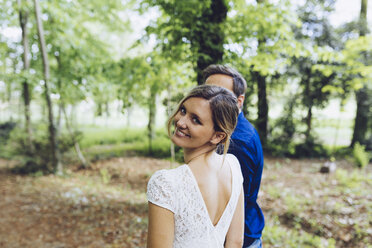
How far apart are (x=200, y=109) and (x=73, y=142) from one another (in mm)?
9596

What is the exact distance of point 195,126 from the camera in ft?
3.91

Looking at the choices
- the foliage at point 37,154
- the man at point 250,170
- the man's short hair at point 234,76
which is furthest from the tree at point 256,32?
the foliage at point 37,154

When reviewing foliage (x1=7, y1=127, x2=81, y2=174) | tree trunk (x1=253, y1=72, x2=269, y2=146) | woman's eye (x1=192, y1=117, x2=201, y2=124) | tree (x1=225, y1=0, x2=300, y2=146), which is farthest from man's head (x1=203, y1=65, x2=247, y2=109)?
foliage (x1=7, y1=127, x2=81, y2=174)

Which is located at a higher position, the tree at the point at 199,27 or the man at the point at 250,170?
the tree at the point at 199,27

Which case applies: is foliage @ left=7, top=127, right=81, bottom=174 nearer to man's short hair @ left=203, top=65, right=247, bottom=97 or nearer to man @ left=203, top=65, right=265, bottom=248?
man's short hair @ left=203, top=65, right=247, bottom=97

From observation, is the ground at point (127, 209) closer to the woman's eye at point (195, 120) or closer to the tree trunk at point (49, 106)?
the tree trunk at point (49, 106)

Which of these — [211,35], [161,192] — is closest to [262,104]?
[211,35]

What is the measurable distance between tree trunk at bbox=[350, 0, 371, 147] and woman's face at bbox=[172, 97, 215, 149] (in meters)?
13.5

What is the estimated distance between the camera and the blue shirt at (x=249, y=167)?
1.76 meters

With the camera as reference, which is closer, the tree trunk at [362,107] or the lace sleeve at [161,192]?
the lace sleeve at [161,192]

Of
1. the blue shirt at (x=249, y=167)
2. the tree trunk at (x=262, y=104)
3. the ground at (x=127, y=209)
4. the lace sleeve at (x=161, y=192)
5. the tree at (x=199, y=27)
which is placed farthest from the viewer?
the tree trunk at (x=262, y=104)

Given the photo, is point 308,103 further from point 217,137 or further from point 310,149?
point 217,137

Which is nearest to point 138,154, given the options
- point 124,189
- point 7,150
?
point 124,189

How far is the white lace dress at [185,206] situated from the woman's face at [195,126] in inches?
5.3
